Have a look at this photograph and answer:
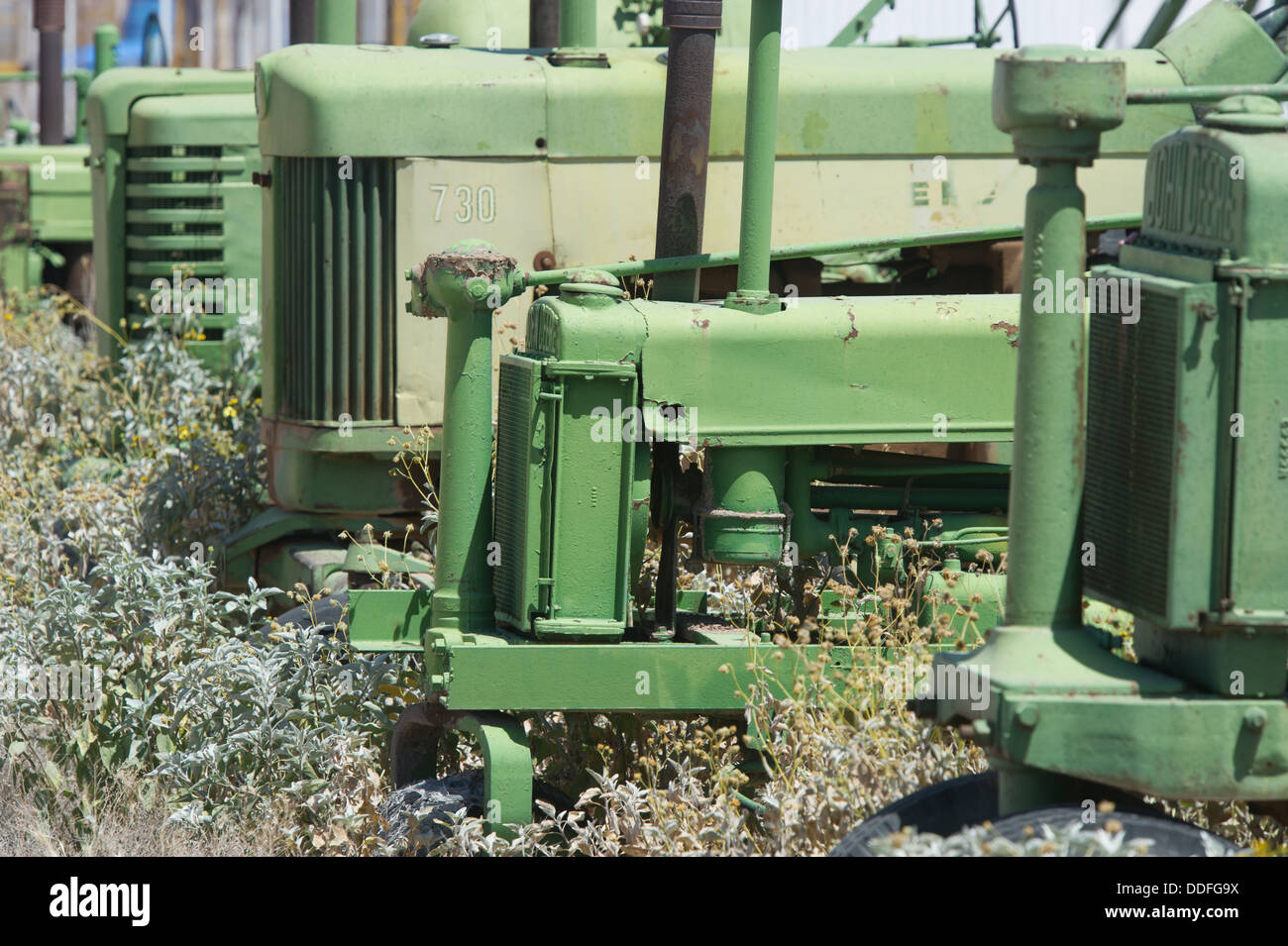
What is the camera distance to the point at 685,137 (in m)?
4.39

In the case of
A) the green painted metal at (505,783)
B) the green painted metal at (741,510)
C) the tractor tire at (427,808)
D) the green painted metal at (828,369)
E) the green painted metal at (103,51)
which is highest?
the green painted metal at (103,51)

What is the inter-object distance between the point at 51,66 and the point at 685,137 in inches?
345

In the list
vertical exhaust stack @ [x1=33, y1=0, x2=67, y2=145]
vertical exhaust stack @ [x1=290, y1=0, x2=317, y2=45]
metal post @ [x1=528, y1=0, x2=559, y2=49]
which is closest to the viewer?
metal post @ [x1=528, y1=0, x2=559, y2=49]

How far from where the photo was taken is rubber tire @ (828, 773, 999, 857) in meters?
2.93

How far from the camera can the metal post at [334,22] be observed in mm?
6301

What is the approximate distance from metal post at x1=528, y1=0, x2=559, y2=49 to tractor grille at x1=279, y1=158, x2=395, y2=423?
1.24 m

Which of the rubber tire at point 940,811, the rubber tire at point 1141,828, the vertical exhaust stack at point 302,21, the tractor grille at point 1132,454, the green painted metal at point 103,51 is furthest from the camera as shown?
the green painted metal at point 103,51

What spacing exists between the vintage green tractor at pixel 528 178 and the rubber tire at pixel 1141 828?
2966 mm

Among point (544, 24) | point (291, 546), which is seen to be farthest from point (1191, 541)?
point (544, 24)

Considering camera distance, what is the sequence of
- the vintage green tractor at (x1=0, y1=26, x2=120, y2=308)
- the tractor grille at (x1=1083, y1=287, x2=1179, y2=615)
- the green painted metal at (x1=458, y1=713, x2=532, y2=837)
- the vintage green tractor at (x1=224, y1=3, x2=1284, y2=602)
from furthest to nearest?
the vintage green tractor at (x1=0, y1=26, x2=120, y2=308), the vintage green tractor at (x1=224, y1=3, x2=1284, y2=602), the green painted metal at (x1=458, y1=713, x2=532, y2=837), the tractor grille at (x1=1083, y1=287, x2=1179, y2=615)

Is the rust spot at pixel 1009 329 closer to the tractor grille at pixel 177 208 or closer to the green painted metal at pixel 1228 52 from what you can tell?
the green painted metal at pixel 1228 52

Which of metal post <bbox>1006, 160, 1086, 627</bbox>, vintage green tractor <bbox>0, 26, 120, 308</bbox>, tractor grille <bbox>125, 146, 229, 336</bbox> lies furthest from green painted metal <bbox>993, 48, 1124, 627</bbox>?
vintage green tractor <bbox>0, 26, 120, 308</bbox>

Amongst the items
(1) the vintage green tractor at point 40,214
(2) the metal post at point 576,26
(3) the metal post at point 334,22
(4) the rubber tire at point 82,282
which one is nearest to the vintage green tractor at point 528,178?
(2) the metal post at point 576,26

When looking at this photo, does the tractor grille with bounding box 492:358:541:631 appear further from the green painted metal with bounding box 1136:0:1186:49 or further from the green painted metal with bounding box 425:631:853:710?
the green painted metal with bounding box 1136:0:1186:49
